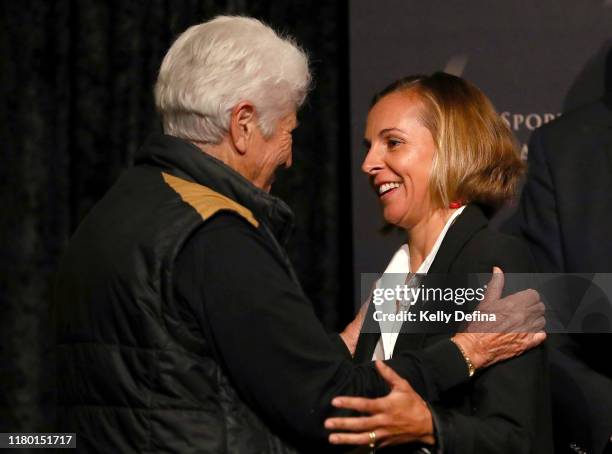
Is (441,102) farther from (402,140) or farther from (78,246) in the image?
(78,246)

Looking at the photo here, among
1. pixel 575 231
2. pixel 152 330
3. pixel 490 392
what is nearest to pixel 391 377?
pixel 490 392

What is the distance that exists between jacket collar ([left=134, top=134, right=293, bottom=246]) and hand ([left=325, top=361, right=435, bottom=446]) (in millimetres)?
326

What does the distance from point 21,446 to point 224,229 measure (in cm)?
201

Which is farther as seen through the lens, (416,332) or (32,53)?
(32,53)

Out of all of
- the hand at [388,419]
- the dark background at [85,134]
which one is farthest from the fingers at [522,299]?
the dark background at [85,134]

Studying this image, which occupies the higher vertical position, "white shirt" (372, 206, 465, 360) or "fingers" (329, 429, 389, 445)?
"white shirt" (372, 206, 465, 360)

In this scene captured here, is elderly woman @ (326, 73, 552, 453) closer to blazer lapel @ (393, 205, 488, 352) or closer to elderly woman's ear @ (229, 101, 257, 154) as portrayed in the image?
blazer lapel @ (393, 205, 488, 352)

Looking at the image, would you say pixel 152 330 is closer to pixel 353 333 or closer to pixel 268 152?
pixel 268 152

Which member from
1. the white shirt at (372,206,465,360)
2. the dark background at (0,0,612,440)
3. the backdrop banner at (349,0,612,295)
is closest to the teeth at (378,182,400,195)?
the white shirt at (372,206,465,360)

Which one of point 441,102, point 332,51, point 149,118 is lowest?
point 441,102

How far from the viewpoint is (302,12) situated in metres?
3.29

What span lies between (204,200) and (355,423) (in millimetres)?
439

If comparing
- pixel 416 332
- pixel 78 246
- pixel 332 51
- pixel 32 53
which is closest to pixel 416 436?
pixel 416 332

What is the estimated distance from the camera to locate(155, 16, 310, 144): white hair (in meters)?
1.70
